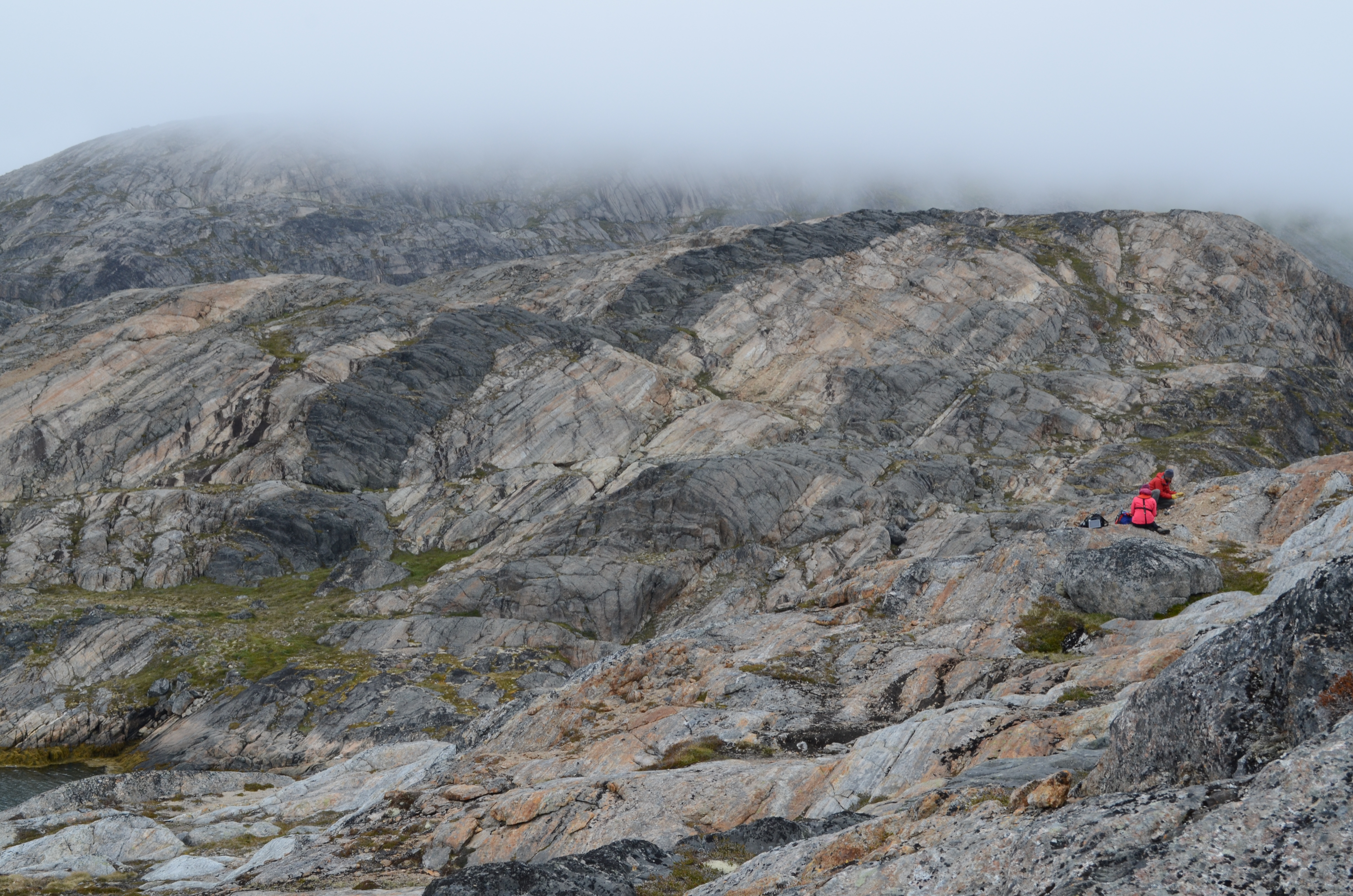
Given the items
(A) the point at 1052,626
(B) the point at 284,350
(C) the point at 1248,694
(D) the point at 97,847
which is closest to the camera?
(C) the point at 1248,694

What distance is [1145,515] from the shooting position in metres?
33.4

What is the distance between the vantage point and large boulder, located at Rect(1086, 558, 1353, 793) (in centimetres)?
909

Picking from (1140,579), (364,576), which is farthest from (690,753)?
(364,576)

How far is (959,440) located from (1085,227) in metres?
71.0

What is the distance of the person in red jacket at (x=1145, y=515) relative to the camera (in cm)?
3312

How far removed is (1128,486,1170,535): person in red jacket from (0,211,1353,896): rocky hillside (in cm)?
65

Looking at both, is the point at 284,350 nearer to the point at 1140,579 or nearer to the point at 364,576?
the point at 364,576

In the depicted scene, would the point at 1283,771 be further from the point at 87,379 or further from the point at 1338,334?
the point at 1338,334

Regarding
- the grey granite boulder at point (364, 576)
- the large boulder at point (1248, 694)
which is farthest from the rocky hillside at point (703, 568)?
the grey granite boulder at point (364, 576)

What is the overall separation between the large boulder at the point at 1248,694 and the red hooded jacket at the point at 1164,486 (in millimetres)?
29816

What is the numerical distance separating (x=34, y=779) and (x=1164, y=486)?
268ft

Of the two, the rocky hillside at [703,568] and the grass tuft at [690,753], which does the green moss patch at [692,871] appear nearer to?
the rocky hillside at [703,568]

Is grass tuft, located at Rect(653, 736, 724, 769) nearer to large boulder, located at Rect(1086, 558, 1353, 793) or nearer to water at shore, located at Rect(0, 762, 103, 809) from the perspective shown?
large boulder, located at Rect(1086, 558, 1353, 793)

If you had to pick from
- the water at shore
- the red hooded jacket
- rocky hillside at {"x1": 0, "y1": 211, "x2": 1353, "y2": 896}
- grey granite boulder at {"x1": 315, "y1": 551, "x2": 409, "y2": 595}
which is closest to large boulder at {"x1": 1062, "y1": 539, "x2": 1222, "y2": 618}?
rocky hillside at {"x1": 0, "y1": 211, "x2": 1353, "y2": 896}
